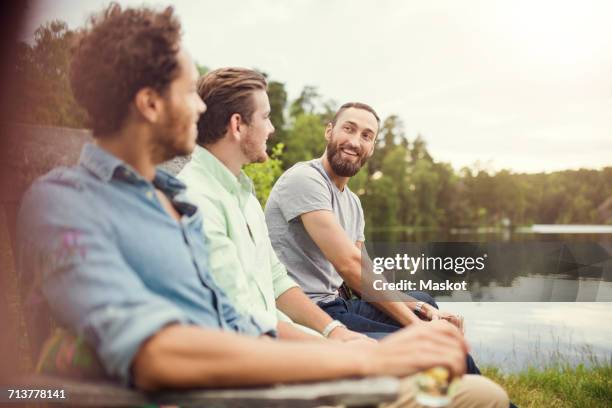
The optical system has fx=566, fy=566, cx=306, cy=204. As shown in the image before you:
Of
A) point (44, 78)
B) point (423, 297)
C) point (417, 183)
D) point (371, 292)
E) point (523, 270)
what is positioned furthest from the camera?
point (417, 183)

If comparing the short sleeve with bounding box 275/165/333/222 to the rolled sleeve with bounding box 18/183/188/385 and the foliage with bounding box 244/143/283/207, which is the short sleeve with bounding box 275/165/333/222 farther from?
the foliage with bounding box 244/143/283/207

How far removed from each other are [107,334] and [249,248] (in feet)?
2.79

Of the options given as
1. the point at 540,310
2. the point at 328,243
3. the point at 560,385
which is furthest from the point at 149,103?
the point at 540,310

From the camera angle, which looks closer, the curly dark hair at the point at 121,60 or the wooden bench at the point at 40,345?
the wooden bench at the point at 40,345

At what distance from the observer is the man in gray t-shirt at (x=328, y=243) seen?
8.62ft

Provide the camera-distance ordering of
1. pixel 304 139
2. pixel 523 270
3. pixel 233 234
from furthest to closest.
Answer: pixel 304 139, pixel 523 270, pixel 233 234

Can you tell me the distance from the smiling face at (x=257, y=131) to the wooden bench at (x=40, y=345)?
1.65 feet

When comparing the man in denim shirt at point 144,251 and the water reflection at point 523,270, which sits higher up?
the man in denim shirt at point 144,251

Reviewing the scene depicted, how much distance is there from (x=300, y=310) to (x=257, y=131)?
A: 2.39ft

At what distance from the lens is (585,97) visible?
13.7 ft

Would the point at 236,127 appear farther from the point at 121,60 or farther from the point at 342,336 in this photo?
the point at 342,336

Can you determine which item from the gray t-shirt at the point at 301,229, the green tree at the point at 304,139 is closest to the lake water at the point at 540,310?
the gray t-shirt at the point at 301,229

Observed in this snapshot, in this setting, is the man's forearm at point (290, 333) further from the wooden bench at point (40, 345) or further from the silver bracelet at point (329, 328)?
the wooden bench at point (40, 345)

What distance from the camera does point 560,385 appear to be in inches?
152
